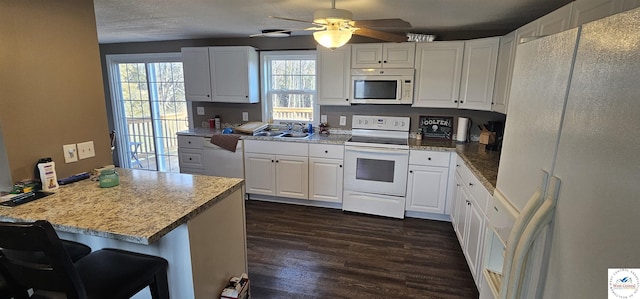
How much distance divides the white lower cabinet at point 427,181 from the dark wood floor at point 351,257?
0.21 m

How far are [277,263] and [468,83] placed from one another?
8.78 feet

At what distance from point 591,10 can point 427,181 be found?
2.08m

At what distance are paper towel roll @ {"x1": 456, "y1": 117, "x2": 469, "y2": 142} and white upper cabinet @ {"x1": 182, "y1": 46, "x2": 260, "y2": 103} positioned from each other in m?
2.63

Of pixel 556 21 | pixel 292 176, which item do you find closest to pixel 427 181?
pixel 292 176

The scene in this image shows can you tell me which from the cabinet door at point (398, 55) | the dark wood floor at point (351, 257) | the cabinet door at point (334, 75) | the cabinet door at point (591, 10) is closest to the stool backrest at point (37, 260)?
the dark wood floor at point (351, 257)

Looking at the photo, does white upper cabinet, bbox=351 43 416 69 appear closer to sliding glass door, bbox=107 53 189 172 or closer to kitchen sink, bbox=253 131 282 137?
kitchen sink, bbox=253 131 282 137

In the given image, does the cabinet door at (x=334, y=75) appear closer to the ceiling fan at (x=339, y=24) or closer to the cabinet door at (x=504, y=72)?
the ceiling fan at (x=339, y=24)

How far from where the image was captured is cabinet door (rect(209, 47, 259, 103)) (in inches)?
157

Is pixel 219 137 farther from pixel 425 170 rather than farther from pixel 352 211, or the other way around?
pixel 425 170

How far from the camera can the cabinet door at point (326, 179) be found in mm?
3613

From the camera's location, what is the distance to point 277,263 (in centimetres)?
261

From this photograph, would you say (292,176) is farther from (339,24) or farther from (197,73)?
(339,24)

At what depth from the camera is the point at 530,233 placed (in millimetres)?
860

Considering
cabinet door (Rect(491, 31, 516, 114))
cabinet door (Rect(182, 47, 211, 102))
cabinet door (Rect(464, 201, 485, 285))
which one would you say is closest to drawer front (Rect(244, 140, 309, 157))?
cabinet door (Rect(182, 47, 211, 102))
